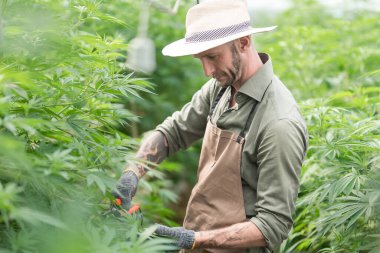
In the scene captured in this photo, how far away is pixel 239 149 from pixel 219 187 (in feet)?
0.78

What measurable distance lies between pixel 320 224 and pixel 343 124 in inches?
22.4

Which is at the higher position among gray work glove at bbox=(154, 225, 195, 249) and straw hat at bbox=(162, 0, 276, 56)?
straw hat at bbox=(162, 0, 276, 56)

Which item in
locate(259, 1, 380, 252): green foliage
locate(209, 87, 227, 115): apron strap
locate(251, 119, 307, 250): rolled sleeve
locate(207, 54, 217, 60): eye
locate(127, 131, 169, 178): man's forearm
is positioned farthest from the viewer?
locate(127, 131, 169, 178): man's forearm

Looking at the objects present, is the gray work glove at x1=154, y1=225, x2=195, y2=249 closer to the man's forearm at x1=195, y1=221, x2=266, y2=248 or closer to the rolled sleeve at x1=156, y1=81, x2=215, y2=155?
the man's forearm at x1=195, y1=221, x2=266, y2=248

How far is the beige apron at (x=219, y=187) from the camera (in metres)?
3.04

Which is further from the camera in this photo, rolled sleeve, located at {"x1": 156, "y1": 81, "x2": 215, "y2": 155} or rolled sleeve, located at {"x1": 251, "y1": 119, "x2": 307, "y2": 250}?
rolled sleeve, located at {"x1": 156, "y1": 81, "x2": 215, "y2": 155}

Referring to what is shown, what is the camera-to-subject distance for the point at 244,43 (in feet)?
9.96

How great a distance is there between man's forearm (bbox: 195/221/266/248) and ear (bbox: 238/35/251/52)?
2.73 ft

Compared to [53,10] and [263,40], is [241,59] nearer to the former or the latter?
[53,10]

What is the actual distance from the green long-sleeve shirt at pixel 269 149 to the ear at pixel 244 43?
14cm

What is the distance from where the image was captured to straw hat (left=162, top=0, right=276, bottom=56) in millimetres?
2949

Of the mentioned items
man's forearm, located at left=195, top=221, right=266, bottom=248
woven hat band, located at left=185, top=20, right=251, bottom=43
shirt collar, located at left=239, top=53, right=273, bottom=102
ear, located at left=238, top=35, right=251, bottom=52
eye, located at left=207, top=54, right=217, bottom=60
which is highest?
woven hat band, located at left=185, top=20, right=251, bottom=43

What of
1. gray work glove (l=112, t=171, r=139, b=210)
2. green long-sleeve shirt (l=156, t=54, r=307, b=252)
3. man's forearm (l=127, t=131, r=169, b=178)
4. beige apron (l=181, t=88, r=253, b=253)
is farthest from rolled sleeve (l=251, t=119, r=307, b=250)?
man's forearm (l=127, t=131, r=169, b=178)

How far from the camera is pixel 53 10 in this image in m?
2.66
